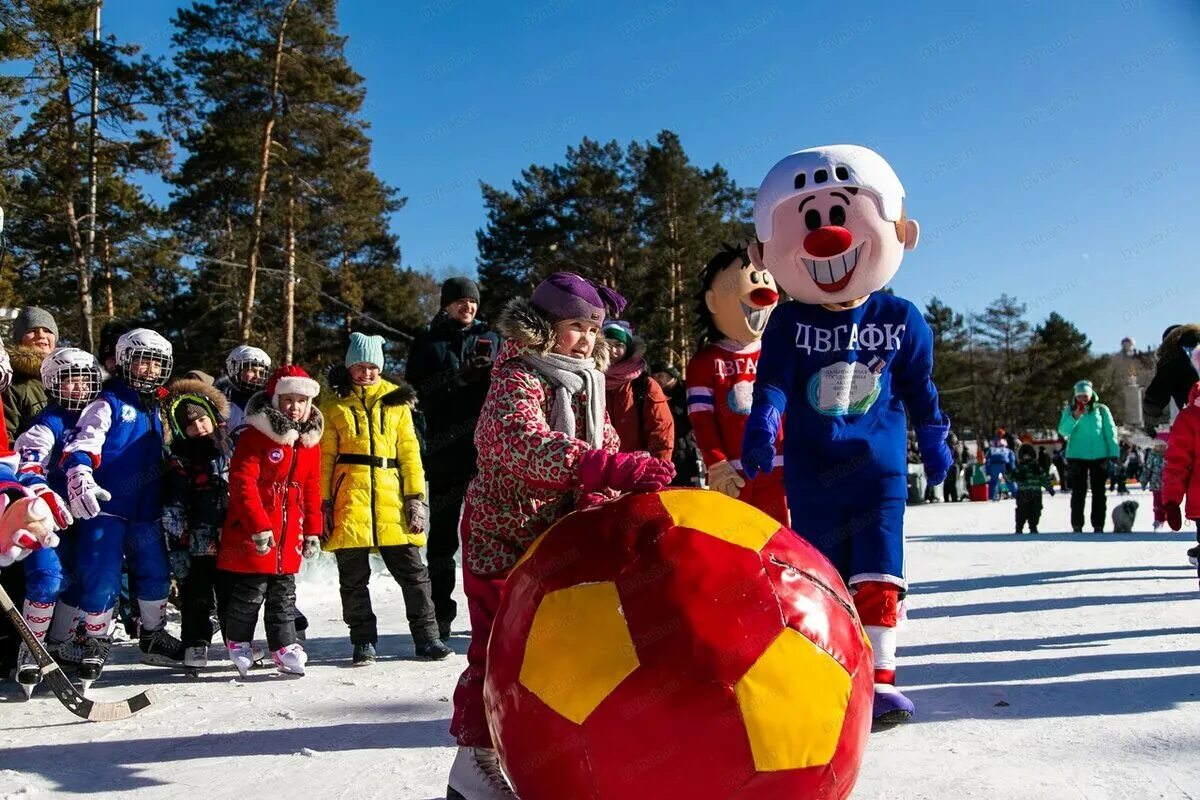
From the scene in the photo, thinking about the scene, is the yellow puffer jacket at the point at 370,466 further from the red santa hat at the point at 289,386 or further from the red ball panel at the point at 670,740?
the red ball panel at the point at 670,740

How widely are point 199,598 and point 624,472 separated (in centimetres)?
332

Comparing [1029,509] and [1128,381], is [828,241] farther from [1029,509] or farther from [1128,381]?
[1128,381]

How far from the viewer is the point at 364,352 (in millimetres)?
5102

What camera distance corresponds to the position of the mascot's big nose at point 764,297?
178 inches

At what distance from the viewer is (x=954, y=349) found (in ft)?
189

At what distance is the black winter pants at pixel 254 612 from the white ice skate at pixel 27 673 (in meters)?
0.82

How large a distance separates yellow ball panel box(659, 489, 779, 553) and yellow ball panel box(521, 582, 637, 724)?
0.27m

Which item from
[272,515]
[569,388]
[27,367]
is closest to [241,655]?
[272,515]

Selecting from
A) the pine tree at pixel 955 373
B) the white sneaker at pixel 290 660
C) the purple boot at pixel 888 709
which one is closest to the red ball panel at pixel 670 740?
the purple boot at pixel 888 709

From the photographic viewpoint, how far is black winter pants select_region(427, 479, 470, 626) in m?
5.30

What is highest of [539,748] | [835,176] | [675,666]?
[835,176]

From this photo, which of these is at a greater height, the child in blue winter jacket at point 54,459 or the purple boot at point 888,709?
the child in blue winter jacket at point 54,459

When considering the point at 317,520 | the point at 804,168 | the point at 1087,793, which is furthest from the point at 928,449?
the point at 317,520

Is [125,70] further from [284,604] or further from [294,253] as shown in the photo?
[284,604]
